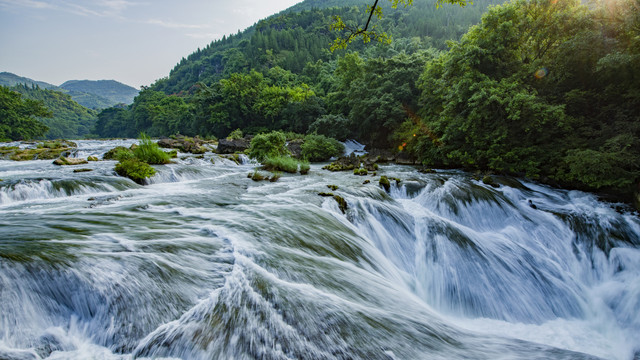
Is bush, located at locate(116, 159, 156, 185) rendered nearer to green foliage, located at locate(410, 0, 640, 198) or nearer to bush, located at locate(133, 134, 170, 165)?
bush, located at locate(133, 134, 170, 165)

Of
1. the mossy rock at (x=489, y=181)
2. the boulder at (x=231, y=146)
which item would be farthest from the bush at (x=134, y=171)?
the mossy rock at (x=489, y=181)

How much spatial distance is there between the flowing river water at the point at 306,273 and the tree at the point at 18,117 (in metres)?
51.6

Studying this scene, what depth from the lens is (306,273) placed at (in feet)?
11.9

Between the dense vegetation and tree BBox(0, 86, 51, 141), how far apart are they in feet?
186

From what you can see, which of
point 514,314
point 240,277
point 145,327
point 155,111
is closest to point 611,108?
point 514,314

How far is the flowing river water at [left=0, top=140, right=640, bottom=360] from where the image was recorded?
2.39m

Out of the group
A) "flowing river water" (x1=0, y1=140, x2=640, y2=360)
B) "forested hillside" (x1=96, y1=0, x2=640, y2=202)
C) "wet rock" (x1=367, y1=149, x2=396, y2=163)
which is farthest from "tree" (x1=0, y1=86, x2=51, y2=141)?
"forested hillside" (x1=96, y1=0, x2=640, y2=202)

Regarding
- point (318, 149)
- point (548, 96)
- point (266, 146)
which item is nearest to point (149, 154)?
point (266, 146)

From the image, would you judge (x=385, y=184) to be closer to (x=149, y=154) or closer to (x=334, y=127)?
(x=149, y=154)

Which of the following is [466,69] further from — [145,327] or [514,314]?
[145,327]

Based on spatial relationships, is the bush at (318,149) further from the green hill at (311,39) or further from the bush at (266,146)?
the green hill at (311,39)

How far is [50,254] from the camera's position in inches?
112

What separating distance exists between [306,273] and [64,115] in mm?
143362

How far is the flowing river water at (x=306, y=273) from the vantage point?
2.39 meters
